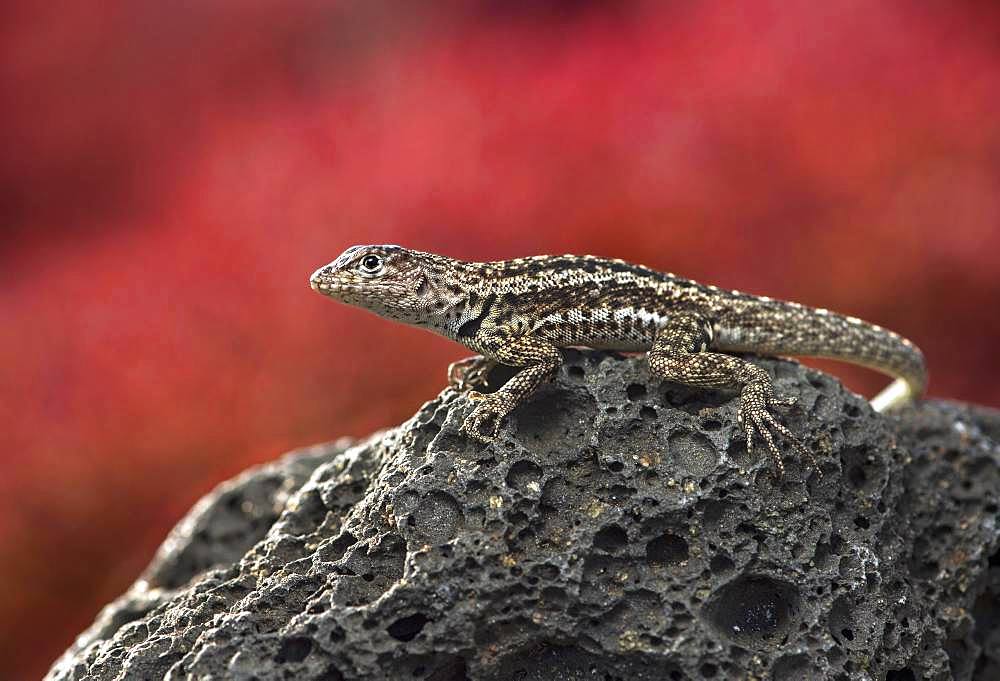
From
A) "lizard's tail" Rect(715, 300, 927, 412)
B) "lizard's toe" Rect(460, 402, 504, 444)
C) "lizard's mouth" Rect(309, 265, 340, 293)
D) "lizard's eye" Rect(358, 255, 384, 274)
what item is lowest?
"lizard's toe" Rect(460, 402, 504, 444)

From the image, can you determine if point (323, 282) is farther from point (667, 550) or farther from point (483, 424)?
point (667, 550)

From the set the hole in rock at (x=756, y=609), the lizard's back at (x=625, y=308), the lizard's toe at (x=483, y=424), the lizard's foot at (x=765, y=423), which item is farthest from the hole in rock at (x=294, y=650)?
the lizard's foot at (x=765, y=423)

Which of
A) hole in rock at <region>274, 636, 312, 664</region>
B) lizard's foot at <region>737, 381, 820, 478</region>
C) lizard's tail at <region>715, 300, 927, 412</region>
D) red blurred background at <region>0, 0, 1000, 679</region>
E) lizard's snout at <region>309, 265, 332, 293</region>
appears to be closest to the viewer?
hole in rock at <region>274, 636, 312, 664</region>

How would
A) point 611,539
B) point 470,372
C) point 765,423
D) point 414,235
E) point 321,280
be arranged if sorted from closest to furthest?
point 611,539
point 765,423
point 321,280
point 470,372
point 414,235

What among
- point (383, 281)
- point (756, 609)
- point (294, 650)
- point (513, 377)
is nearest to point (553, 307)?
point (513, 377)

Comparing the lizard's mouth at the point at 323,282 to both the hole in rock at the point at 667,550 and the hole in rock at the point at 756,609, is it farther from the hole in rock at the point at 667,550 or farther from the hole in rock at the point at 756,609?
the hole in rock at the point at 756,609

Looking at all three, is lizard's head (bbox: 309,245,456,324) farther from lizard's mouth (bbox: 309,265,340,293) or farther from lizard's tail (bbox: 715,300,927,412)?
lizard's tail (bbox: 715,300,927,412)

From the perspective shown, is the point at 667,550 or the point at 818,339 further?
the point at 818,339

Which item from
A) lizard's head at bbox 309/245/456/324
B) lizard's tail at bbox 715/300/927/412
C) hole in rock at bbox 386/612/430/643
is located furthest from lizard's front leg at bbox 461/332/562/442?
lizard's tail at bbox 715/300/927/412
